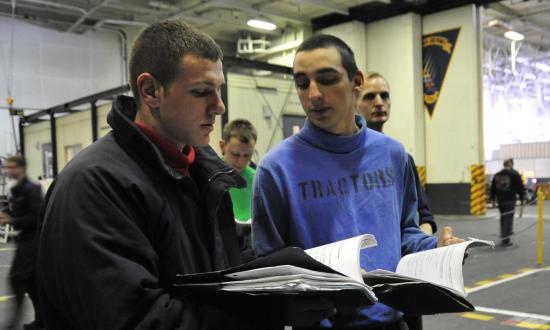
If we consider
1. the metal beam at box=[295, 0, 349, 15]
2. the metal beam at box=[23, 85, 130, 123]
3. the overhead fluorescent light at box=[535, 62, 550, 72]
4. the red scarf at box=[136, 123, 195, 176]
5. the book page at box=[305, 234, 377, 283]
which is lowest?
the book page at box=[305, 234, 377, 283]

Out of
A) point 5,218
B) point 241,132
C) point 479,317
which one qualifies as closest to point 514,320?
point 479,317

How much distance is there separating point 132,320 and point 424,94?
14186 millimetres

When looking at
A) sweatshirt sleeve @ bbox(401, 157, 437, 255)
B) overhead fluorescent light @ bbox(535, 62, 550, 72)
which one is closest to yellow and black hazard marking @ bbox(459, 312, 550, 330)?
sweatshirt sleeve @ bbox(401, 157, 437, 255)

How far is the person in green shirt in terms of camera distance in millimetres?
3668

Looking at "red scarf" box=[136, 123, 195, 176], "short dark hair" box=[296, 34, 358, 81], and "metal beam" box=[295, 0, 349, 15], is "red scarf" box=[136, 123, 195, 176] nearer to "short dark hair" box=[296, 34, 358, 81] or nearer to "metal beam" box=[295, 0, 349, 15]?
"short dark hair" box=[296, 34, 358, 81]

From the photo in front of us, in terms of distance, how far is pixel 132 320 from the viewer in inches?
34.4

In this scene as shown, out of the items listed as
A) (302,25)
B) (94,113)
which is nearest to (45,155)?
(94,113)

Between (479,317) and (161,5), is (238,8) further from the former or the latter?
(479,317)

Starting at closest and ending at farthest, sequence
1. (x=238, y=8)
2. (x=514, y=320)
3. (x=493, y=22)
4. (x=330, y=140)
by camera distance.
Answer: (x=330, y=140)
(x=514, y=320)
(x=238, y=8)
(x=493, y=22)

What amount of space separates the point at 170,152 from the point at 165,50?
0.80 feet

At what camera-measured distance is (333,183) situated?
1.57 meters

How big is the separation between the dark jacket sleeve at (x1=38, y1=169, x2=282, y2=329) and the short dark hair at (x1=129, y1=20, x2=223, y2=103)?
0.30 metres

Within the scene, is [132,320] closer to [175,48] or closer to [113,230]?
[113,230]

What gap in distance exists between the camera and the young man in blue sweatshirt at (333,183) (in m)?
1.53
